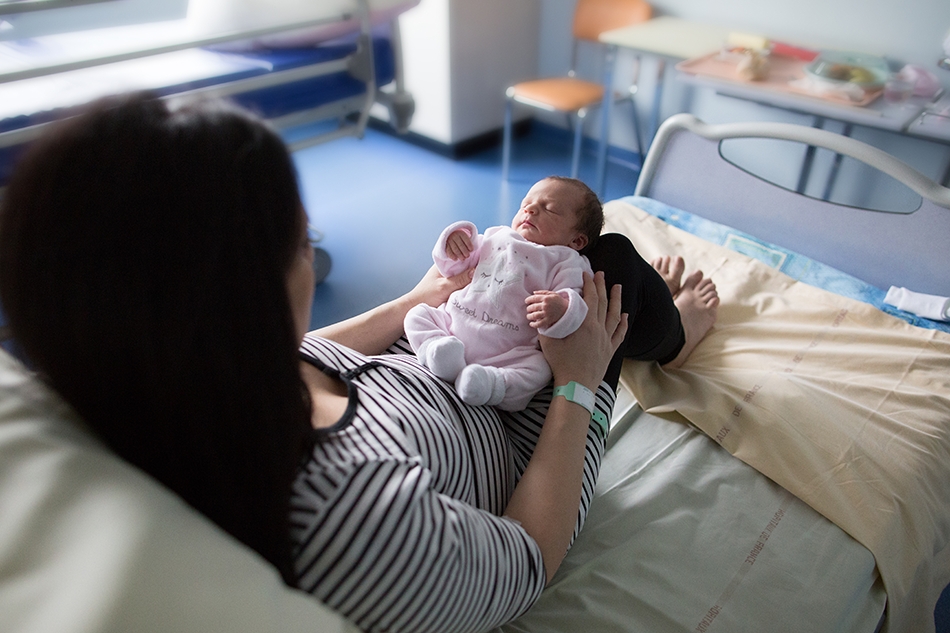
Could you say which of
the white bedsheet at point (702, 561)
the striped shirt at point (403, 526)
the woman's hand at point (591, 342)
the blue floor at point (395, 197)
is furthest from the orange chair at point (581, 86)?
the striped shirt at point (403, 526)

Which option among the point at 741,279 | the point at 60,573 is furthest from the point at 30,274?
the point at 741,279

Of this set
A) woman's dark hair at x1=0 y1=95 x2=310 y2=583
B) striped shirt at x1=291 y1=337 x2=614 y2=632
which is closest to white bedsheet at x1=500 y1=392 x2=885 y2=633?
striped shirt at x1=291 y1=337 x2=614 y2=632

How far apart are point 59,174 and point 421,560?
55cm

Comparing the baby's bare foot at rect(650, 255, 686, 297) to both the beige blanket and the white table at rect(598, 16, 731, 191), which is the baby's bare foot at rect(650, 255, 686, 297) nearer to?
the beige blanket

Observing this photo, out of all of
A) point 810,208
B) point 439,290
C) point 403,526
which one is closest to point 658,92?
point 810,208

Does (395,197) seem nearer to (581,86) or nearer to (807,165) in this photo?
(581,86)

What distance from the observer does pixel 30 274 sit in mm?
628

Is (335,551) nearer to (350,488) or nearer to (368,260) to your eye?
(350,488)

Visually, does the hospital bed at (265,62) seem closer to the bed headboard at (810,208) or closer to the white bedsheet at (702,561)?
the bed headboard at (810,208)

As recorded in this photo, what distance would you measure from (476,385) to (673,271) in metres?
0.92

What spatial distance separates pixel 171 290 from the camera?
63cm

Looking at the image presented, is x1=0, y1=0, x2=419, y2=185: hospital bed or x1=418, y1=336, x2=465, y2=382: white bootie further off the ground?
x1=0, y1=0, x2=419, y2=185: hospital bed

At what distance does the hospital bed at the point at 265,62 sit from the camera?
2.36 meters

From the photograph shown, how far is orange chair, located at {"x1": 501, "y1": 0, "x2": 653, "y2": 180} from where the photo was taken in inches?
139
